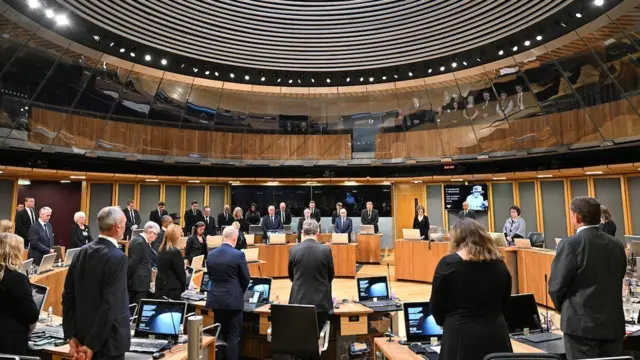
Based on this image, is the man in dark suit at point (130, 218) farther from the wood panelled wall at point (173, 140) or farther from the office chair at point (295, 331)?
the office chair at point (295, 331)

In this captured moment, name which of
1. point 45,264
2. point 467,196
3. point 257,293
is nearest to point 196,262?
point 257,293

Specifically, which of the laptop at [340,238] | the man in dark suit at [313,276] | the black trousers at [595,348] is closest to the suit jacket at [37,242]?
the man in dark suit at [313,276]

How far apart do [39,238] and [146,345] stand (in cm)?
424

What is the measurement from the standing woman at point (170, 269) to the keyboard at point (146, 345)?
111cm

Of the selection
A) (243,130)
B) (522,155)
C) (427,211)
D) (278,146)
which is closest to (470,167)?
(522,155)

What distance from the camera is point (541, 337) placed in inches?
126

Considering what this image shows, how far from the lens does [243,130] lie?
12133 millimetres

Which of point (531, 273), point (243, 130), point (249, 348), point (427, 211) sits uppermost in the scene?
point (243, 130)

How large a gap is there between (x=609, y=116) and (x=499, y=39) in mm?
2737

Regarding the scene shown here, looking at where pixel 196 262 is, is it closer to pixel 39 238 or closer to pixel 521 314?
pixel 39 238

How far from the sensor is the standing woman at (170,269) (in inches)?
166

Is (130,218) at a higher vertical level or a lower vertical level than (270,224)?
higher

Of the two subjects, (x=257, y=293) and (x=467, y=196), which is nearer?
(x=257, y=293)

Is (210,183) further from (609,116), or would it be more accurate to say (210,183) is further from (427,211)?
(609,116)
